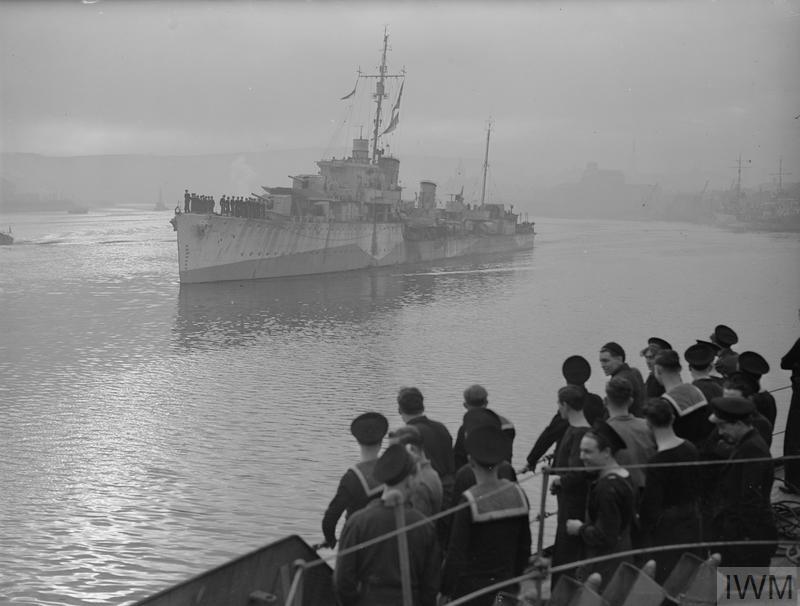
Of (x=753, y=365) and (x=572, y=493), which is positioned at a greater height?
(x=753, y=365)

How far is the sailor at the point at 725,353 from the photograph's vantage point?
26.8 feet

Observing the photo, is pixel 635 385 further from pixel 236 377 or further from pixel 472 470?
pixel 236 377

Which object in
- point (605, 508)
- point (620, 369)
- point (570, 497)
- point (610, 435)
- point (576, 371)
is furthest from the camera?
point (620, 369)

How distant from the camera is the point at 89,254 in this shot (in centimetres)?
6594

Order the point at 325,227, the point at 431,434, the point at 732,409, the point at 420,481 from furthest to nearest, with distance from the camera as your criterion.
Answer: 1. the point at 325,227
2. the point at 431,434
3. the point at 732,409
4. the point at 420,481

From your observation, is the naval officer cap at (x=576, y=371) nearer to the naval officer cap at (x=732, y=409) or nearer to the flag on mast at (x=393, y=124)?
the naval officer cap at (x=732, y=409)

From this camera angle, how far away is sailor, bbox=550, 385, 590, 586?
5.43m

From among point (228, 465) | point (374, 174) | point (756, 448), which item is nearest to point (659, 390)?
point (756, 448)

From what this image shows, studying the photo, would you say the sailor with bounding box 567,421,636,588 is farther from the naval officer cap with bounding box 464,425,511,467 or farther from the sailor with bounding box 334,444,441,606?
the sailor with bounding box 334,444,441,606

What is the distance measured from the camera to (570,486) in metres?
5.57

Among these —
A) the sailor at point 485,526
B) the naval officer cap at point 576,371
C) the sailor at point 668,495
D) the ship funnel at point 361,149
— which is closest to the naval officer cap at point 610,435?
the sailor at point 668,495

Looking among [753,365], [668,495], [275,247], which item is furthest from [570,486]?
[275,247]

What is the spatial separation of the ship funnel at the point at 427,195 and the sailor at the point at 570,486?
206 ft

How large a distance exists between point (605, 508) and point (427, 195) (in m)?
65.2
